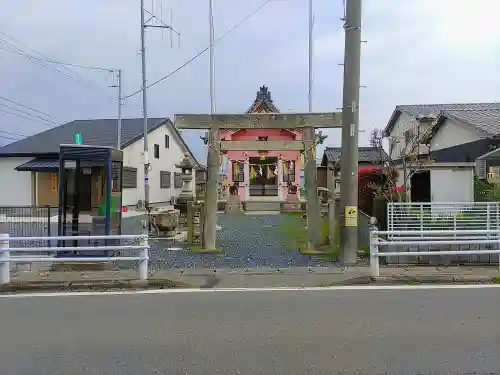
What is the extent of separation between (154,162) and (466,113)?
854 inches

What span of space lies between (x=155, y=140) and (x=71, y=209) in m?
25.1

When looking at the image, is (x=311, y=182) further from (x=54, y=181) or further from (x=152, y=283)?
(x=54, y=181)

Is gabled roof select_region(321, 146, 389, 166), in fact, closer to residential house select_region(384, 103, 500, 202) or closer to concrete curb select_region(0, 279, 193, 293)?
residential house select_region(384, 103, 500, 202)

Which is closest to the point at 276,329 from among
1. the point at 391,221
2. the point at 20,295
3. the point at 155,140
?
the point at 20,295

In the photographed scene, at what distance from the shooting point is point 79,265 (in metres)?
10.6

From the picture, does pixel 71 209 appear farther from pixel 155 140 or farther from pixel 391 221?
pixel 155 140

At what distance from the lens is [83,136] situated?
110ft

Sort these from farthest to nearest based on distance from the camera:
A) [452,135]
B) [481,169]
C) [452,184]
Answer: [452,135] → [481,169] → [452,184]

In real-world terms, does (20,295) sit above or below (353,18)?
below

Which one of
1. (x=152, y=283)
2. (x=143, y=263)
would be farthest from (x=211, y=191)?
(x=152, y=283)

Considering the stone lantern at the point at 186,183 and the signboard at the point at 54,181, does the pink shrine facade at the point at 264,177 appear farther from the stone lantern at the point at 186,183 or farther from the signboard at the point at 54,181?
the signboard at the point at 54,181

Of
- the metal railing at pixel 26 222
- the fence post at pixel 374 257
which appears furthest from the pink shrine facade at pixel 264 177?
the fence post at pixel 374 257

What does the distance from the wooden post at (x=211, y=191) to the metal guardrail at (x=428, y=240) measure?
4.67m

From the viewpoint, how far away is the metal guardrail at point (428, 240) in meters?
9.14
